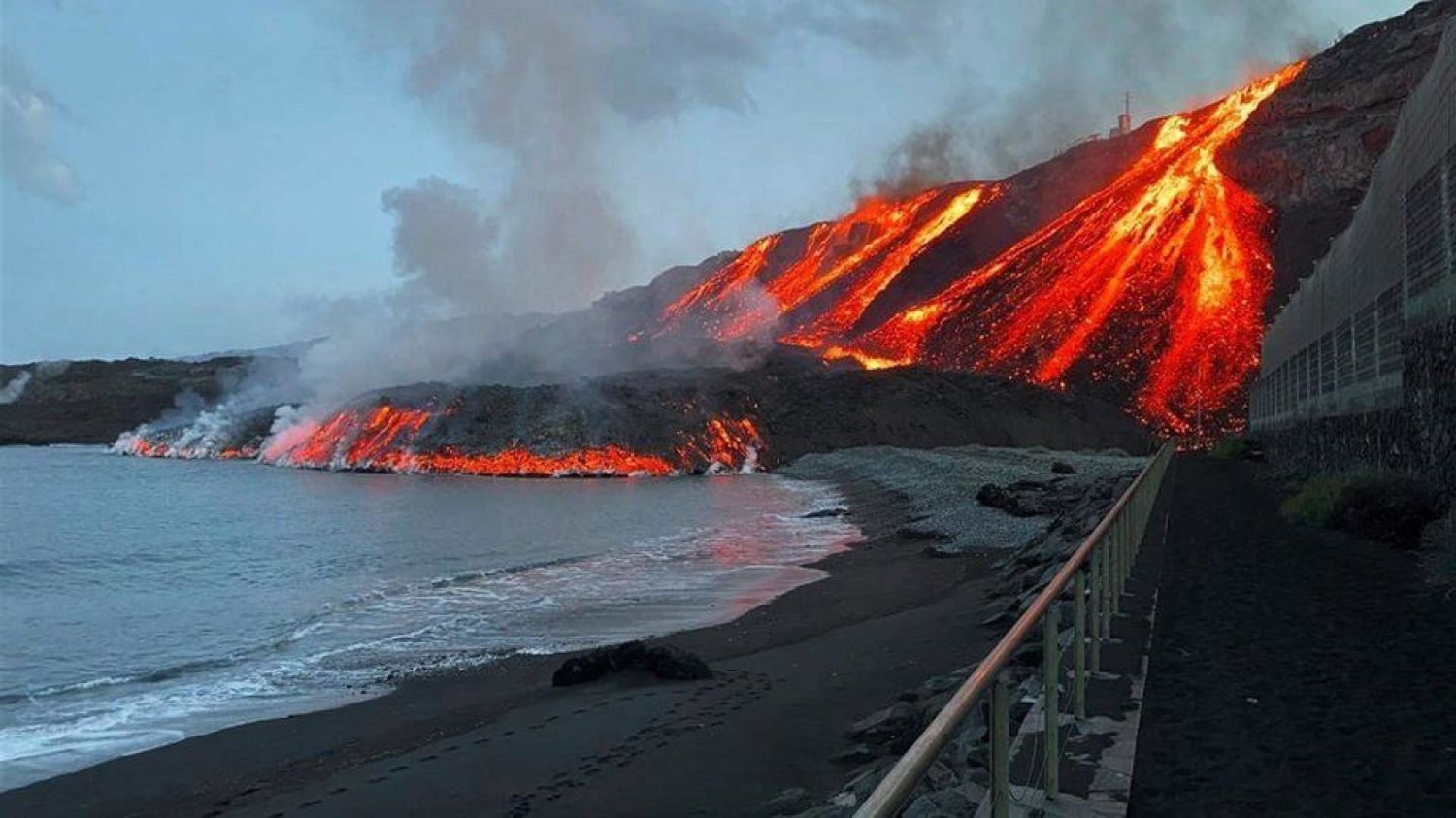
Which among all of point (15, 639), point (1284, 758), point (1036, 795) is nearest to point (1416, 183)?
point (1284, 758)

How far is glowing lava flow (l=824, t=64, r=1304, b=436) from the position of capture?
358ft

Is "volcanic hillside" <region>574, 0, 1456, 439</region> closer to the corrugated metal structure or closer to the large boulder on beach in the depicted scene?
the corrugated metal structure

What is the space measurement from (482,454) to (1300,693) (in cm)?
8646

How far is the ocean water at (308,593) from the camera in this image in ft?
43.5

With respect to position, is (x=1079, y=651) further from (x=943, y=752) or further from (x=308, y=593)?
(x=308, y=593)

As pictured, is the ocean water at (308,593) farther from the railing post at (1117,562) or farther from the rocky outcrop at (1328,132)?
the rocky outcrop at (1328,132)

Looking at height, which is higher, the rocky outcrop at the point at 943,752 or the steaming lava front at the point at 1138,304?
the steaming lava front at the point at 1138,304

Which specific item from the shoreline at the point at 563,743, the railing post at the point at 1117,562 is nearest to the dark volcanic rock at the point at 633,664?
the shoreline at the point at 563,743

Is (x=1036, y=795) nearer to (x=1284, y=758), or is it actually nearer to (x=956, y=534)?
(x=1284, y=758)

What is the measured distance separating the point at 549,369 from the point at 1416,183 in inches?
4986

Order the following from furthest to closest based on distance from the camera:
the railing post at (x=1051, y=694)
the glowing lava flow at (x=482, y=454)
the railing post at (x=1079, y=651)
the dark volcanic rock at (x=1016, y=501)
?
the glowing lava flow at (x=482, y=454), the dark volcanic rock at (x=1016, y=501), the railing post at (x=1079, y=651), the railing post at (x=1051, y=694)

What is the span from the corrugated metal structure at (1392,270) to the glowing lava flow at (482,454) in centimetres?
5929

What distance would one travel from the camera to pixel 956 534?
2759 centimetres

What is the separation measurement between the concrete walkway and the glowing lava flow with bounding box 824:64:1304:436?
94946mm
